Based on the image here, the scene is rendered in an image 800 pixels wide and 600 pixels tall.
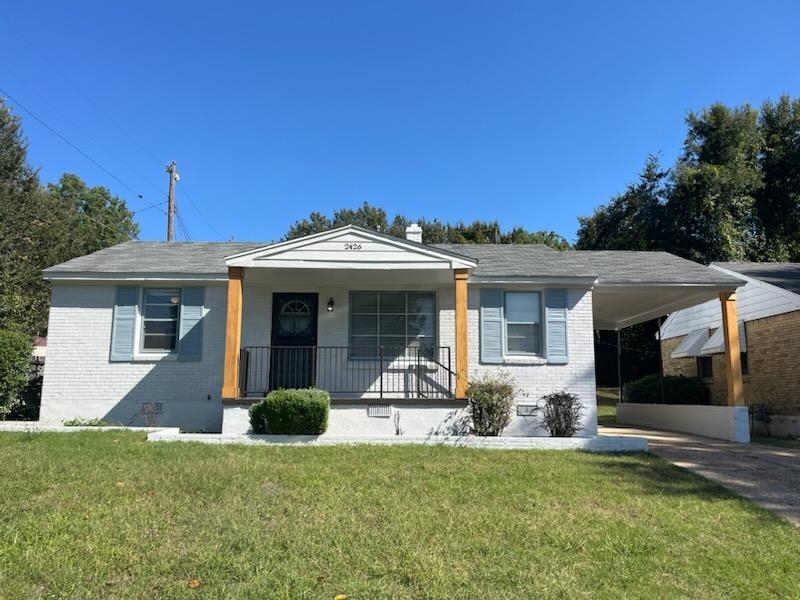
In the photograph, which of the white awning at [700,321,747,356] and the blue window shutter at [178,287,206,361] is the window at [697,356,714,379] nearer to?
the white awning at [700,321,747,356]

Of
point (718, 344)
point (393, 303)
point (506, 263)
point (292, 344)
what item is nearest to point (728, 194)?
point (718, 344)

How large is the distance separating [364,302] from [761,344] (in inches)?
411

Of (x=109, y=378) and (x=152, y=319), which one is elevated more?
(x=152, y=319)

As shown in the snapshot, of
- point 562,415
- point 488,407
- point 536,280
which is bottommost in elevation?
point 562,415

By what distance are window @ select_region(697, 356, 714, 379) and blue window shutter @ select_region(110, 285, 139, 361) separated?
15378 millimetres

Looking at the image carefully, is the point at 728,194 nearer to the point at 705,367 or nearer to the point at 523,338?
the point at 705,367

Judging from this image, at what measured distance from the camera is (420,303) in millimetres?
12469

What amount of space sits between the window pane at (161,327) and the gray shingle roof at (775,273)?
13942 mm

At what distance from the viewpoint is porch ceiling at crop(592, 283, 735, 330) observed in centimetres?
1245

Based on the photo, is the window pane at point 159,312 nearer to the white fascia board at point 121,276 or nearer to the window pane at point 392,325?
the white fascia board at point 121,276

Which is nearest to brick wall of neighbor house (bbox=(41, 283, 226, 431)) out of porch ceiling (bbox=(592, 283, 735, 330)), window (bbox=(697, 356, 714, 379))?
porch ceiling (bbox=(592, 283, 735, 330))

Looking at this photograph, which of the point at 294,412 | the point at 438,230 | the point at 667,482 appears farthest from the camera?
the point at 438,230

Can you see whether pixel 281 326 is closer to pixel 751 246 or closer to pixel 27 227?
pixel 27 227

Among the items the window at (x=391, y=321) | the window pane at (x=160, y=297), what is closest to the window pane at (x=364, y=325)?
the window at (x=391, y=321)
